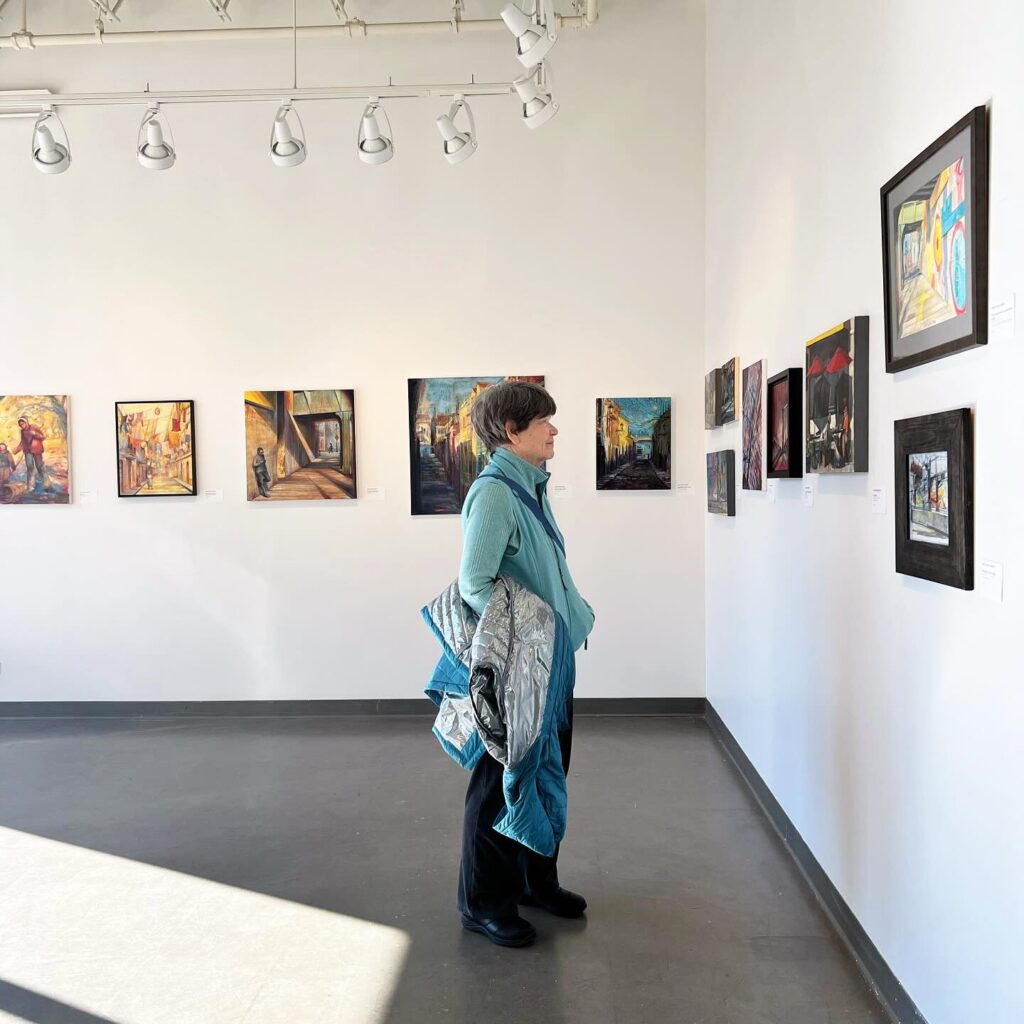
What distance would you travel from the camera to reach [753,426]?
4695 mm

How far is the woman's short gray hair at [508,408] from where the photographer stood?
321 centimetres

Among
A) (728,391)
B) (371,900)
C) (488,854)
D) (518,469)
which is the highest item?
(728,391)

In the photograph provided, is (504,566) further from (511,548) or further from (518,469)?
(518,469)

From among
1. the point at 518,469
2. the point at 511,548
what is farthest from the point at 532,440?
the point at 511,548

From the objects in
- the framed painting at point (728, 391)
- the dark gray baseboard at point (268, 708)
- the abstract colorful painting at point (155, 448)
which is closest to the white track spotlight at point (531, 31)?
the framed painting at point (728, 391)

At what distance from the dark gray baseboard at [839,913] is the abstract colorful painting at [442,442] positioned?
280cm

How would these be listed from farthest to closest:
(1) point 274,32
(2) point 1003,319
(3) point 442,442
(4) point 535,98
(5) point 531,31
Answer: (3) point 442,442, (1) point 274,32, (4) point 535,98, (5) point 531,31, (2) point 1003,319

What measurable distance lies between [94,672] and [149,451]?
5.78 feet

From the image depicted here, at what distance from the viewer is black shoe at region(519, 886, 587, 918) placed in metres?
3.44

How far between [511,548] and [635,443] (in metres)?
3.52

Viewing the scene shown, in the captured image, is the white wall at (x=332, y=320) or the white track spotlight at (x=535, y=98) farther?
the white wall at (x=332, y=320)

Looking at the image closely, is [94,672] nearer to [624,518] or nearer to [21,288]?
[21,288]

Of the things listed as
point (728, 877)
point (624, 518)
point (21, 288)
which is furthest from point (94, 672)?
point (728, 877)

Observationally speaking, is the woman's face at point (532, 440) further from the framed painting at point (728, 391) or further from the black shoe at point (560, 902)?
the framed painting at point (728, 391)
